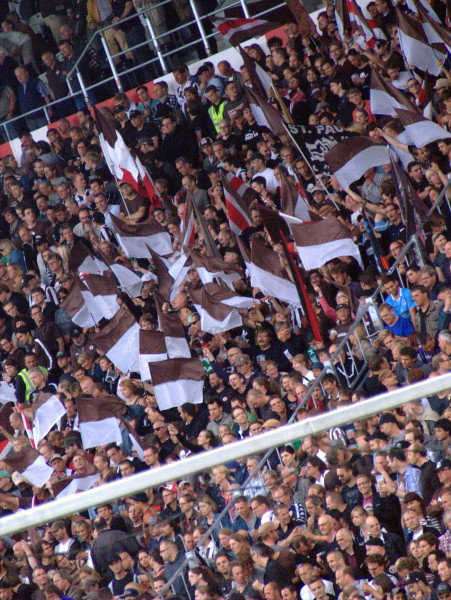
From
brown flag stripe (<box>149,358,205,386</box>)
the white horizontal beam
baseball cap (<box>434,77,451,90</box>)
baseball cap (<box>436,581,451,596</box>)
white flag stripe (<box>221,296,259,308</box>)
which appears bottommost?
brown flag stripe (<box>149,358,205,386</box>)

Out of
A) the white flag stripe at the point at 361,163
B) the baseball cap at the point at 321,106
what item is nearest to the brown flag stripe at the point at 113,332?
the white flag stripe at the point at 361,163

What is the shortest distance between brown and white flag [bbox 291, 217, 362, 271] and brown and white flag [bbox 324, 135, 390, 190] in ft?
2.45

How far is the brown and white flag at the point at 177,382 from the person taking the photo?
12156 mm

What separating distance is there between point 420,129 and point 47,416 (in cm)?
586

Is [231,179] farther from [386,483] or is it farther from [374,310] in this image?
[386,483]

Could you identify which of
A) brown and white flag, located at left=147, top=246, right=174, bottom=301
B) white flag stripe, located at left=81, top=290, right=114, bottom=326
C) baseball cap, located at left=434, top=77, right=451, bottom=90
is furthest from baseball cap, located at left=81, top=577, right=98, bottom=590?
baseball cap, located at left=434, top=77, right=451, bottom=90

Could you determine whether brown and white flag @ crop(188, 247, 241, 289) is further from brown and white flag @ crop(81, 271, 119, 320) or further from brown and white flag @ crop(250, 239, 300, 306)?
brown and white flag @ crop(81, 271, 119, 320)

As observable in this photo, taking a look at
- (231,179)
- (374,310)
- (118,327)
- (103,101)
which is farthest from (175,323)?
(103,101)

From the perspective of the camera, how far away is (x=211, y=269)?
1252cm

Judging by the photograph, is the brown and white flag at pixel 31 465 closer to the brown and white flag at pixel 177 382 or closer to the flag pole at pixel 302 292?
the brown and white flag at pixel 177 382

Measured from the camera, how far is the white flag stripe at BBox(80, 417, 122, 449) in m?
12.4

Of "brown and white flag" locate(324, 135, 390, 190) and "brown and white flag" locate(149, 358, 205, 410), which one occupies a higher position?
"brown and white flag" locate(324, 135, 390, 190)

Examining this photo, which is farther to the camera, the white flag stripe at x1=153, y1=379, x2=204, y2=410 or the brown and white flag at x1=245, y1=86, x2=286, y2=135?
the brown and white flag at x1=245, y1=86, x2=286, y2=135

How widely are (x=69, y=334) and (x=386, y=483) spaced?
10.5 metres
